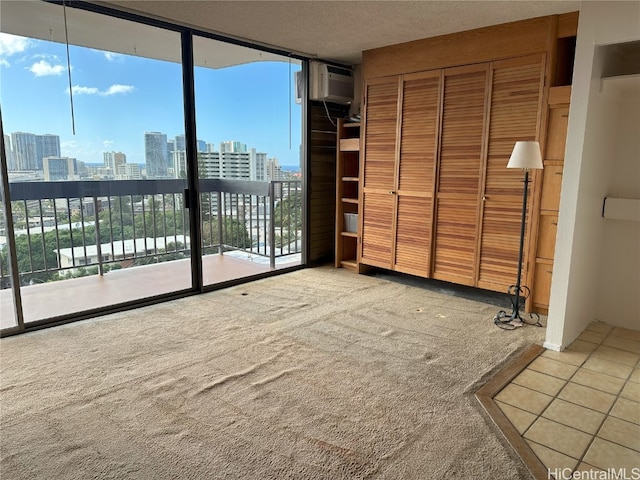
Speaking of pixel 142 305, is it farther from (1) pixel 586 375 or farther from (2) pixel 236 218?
(1) pixel 586 375

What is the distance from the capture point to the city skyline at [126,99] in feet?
9.85

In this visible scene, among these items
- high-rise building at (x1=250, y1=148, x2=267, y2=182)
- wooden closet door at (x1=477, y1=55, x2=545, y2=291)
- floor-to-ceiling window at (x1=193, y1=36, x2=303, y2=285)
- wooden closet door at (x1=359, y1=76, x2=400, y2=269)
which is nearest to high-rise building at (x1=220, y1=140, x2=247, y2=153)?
floor-to-ceiling window at (x1=193, y1=36, x2=303, y2=285)

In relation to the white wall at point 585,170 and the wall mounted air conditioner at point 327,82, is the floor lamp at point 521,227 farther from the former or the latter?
the wall mounted air conditioner at point 327,82

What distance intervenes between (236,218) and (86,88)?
83.3 inches

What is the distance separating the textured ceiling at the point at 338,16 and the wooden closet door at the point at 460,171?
1.52 ft

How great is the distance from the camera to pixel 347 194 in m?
5.13

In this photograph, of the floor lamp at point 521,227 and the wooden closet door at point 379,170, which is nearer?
the floor lamp at point 521,227

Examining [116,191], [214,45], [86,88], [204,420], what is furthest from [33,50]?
[204,420]

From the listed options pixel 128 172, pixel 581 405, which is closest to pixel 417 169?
pixel 581 405

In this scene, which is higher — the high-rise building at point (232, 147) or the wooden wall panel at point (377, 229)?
the high-rise building at point (232, 147)

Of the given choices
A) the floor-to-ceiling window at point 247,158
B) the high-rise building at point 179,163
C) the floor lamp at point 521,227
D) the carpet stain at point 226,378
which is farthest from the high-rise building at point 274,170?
the carpet stain at point 226,378

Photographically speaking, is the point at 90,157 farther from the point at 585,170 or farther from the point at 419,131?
the point at 585,170

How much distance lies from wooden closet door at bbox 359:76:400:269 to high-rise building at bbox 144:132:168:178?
76.9 inches

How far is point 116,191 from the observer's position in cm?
376
